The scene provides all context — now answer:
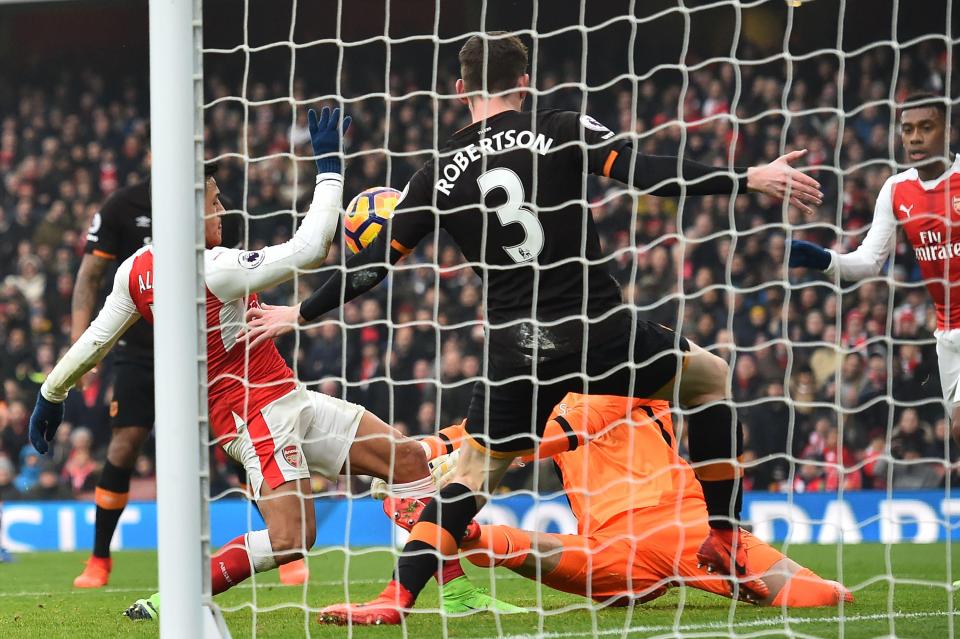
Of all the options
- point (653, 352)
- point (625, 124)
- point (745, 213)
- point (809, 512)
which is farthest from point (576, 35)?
point (653, 352)

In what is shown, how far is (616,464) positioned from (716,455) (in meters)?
0.73

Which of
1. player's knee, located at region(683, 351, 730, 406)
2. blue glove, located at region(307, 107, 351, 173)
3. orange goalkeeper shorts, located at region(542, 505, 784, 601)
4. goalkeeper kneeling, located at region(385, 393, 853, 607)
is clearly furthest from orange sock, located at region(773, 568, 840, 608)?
blue glove, located at region(307, 107, 351, 173)

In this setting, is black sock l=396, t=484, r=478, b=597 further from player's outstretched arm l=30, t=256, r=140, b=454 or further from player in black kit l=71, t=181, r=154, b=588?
player in black kit l=71, t=181, r=154, b=588

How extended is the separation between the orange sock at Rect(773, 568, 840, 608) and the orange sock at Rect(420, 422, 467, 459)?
1.56m

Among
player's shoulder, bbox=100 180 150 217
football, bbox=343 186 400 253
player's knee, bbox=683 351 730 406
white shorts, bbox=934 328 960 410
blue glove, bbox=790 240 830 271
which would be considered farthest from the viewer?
player's shoulder, bbox=100 180 150 217

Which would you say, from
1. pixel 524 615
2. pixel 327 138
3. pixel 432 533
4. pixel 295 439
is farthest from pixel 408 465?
pixel 327 138

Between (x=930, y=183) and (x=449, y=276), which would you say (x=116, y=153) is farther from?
(x=930, y=183)

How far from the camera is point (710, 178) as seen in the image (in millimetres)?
3734

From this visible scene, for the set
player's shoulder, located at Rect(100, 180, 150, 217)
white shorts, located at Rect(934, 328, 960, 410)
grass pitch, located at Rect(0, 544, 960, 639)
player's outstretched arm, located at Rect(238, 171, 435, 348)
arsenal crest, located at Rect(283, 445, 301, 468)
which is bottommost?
grass pitch, located at Rect(0, 544, 960, 639)

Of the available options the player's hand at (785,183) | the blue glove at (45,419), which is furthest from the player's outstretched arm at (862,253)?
the blue glove at (45,419)

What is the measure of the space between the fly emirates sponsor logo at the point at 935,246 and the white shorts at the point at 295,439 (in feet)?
8.51

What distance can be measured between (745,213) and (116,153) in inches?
280

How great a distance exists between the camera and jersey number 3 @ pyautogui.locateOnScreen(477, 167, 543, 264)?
13.4ft

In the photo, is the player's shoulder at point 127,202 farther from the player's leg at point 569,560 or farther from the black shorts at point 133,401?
the player's leg at point 569,560
